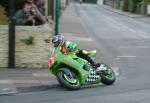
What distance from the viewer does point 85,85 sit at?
497 inches

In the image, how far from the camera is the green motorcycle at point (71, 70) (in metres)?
12.0

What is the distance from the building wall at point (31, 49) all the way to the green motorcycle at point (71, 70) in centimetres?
268

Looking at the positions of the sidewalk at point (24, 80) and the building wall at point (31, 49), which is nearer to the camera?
the sidewalk at point (24, 80)

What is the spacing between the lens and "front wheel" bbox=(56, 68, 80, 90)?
11969mm

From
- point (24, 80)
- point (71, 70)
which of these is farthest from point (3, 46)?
point (71, 70)

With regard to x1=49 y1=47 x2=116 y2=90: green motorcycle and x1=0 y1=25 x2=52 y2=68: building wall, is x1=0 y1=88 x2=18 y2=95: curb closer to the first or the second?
x1=49 y1=47 x2=116 y2=90: green motorcycle

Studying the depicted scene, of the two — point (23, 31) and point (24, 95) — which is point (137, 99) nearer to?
point (24, 95)

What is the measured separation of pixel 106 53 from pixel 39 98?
9.97m

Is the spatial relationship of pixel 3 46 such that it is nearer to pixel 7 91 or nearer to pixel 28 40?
pixel 28 40

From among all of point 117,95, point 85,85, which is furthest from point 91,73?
point 117,95

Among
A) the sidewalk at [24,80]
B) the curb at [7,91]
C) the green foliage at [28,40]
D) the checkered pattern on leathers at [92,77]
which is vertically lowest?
A: the sidewalk at [24,80]

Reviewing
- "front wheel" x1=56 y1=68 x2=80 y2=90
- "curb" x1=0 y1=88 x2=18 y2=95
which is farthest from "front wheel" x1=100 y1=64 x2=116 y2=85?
"curb" x1=0 y1=88 x2=18 y2=95

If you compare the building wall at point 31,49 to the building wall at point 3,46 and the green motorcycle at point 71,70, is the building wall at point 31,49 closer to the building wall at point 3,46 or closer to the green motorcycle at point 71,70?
the building wall at point 3,46

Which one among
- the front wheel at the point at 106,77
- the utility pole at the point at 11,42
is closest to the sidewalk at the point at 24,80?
the utility pole at the point at 11,42
